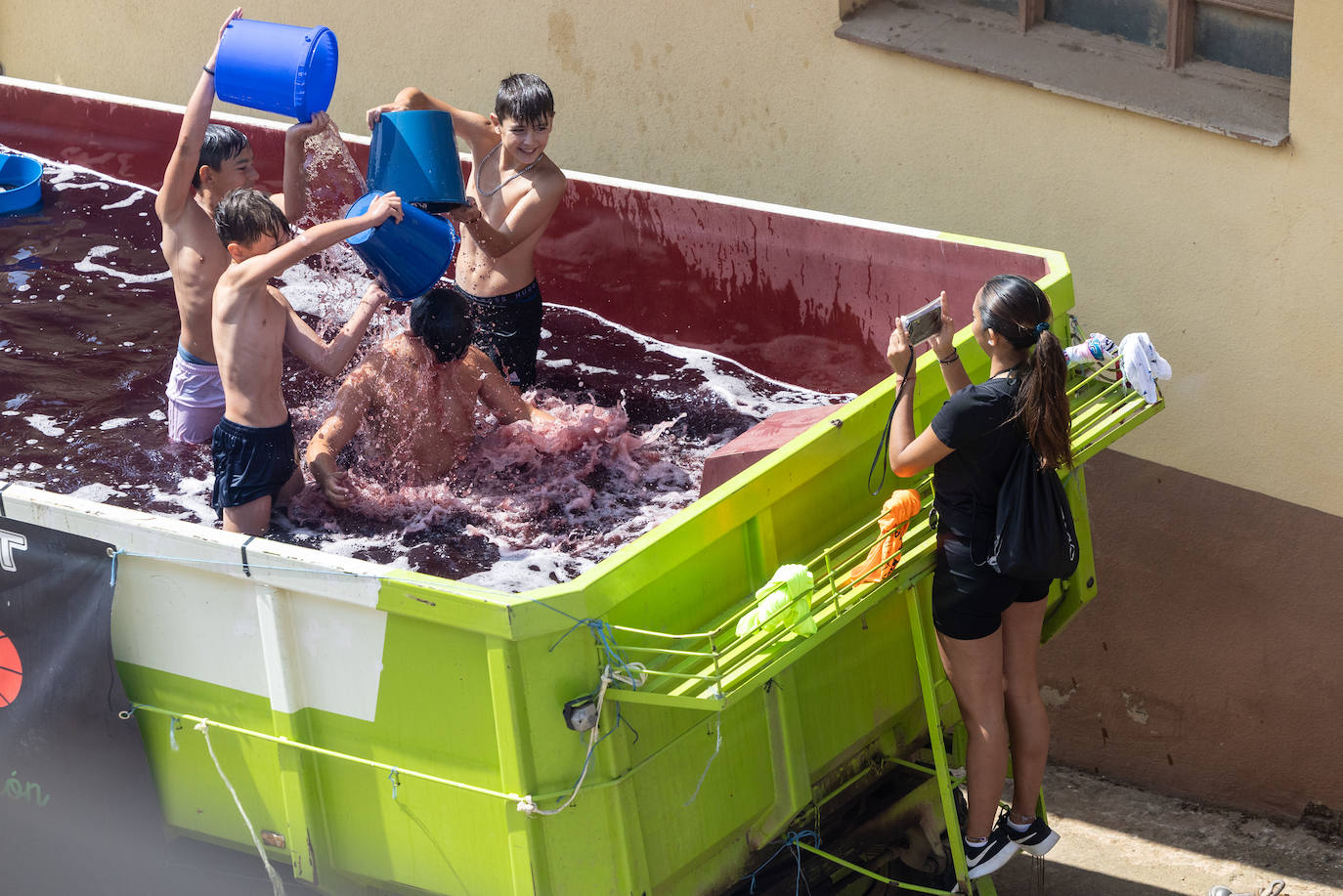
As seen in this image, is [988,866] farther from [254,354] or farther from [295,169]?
[295,169]

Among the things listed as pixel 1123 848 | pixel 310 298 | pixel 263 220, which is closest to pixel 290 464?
pixel 263 220

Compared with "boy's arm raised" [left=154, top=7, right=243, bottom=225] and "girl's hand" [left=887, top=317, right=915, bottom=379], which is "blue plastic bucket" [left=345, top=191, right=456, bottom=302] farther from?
"girl's hand" [left=887, top=317, right=915, bottom=379]

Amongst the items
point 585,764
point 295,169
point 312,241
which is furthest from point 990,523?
point 295,169

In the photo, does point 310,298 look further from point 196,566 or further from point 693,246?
point 196,566

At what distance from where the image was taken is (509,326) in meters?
5.33

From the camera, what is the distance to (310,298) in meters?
6.62

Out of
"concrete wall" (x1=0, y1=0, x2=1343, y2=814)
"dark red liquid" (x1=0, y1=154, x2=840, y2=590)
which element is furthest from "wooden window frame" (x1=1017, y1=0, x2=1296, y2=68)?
"dark red liquid" (x1=0, y1=154, x2=840, y2=590)

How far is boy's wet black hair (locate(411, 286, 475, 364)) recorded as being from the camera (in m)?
4.60

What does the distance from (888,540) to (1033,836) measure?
3.20ft

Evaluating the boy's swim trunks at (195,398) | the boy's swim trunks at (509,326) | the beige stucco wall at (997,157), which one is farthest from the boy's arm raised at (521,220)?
the beige stucco wall at (997,157)

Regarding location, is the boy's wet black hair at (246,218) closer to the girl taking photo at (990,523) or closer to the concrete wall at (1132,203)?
the girl taking photo at (990,523)

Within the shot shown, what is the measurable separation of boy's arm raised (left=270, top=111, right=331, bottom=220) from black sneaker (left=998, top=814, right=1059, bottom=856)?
124 inches

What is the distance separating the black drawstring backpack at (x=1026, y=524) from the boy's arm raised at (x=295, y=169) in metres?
2.74

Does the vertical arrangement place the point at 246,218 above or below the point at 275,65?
below
